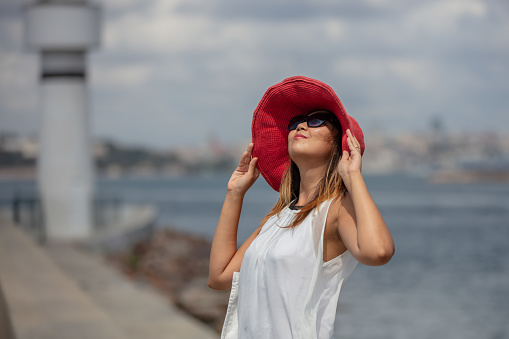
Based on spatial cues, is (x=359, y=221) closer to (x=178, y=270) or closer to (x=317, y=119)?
(x=317, y=119)

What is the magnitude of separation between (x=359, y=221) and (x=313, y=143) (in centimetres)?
34

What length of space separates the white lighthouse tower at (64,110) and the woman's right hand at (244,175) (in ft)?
41.1

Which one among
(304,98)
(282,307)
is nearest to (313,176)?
(304,98)

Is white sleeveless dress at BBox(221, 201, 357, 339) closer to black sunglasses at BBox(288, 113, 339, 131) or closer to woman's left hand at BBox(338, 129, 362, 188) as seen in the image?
woman's left hand at BBox(338, 129, 362, 188)

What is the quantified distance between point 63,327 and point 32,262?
176 inches

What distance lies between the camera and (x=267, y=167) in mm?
2320

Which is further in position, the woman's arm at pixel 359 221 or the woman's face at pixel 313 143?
the woman's face at pixel 313 143

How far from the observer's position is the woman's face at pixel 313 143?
2.04 meters

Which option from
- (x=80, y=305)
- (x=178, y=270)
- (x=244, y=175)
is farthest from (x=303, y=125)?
(x=178, y=270)

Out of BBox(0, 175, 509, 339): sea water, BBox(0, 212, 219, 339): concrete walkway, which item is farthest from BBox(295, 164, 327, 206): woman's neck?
BBox(0, 175, 509, 339): sea water

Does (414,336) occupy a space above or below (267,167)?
below

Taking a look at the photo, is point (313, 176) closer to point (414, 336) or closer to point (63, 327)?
point (63, 327)

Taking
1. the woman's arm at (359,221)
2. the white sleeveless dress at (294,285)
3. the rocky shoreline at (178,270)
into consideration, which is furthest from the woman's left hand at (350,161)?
the rocky shoreline at (178,270)

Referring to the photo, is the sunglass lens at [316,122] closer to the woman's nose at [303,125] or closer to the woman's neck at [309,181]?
the woman's nose at [303,125]
